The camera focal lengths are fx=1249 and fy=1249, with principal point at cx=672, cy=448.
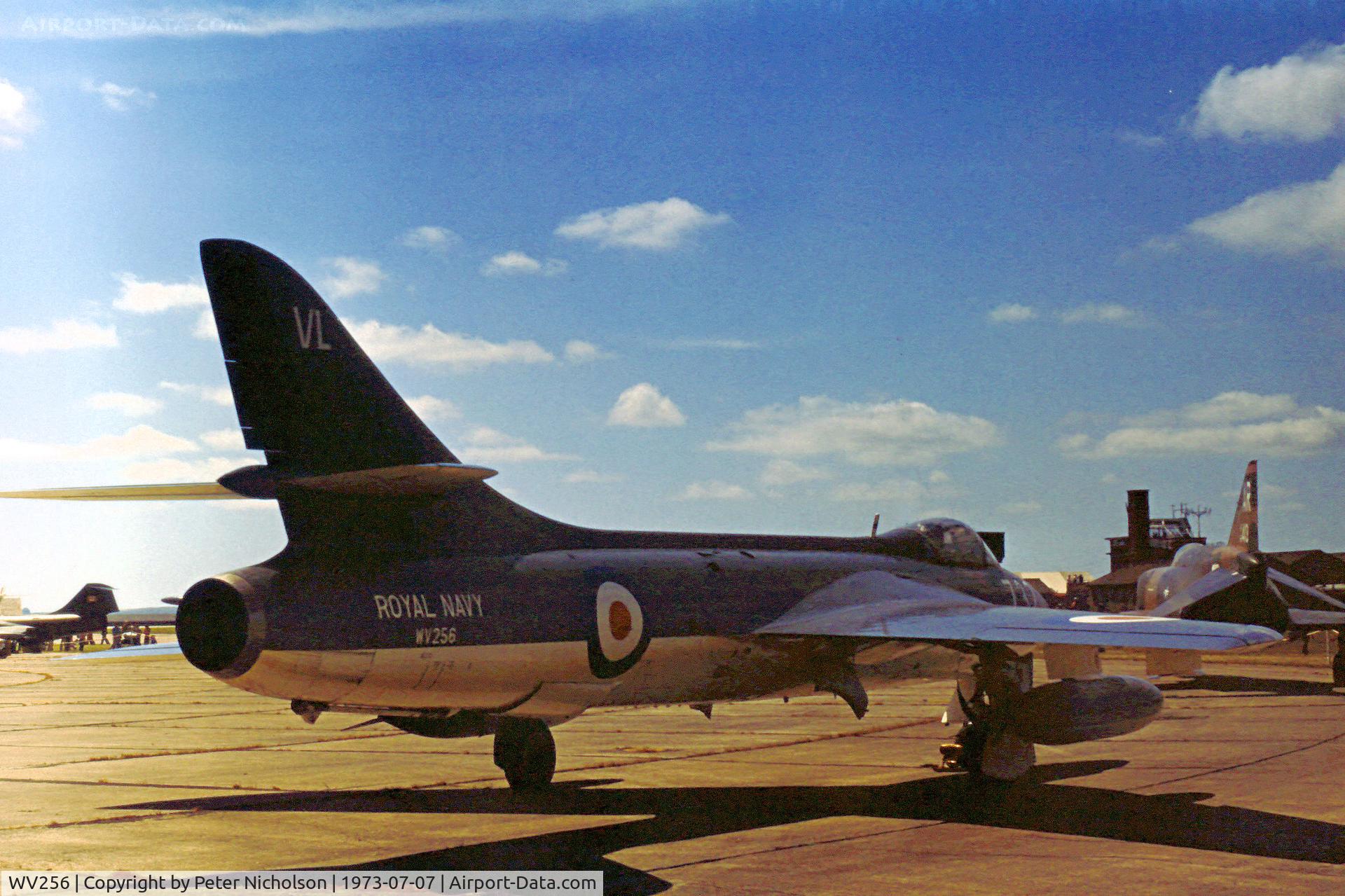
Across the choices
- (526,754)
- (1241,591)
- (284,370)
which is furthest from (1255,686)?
(284,370)

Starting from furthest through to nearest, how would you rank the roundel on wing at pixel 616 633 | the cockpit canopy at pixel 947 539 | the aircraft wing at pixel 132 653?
the cockpit canopy at pixel 947 539 < the aircraft wing at pixel 132 653 < the roundel on wing at pixel 616 633

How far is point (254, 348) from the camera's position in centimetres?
1148

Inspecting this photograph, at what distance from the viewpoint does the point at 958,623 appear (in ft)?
47.4

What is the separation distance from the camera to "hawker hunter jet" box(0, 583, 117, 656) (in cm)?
8025

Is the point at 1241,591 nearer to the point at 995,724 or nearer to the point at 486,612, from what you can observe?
the point at 995,724

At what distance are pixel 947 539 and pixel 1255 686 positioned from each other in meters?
20.2

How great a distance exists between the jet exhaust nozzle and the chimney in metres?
84.1

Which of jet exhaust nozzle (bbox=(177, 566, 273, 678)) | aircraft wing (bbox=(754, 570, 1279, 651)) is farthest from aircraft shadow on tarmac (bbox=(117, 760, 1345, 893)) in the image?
jet exhaust nozzle (bbox=(177, 566, 273, 678))

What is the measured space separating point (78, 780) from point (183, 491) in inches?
238

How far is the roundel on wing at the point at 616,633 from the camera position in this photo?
12656 millimetres

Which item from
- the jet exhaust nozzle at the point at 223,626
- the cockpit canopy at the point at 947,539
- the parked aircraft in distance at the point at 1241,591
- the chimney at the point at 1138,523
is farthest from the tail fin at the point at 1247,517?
the chimney at the point at 1138,523

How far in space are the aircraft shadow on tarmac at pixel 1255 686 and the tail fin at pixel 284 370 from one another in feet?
86.3

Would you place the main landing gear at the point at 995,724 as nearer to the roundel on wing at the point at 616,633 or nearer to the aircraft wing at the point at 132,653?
the roundel on wing at the point at 616,633

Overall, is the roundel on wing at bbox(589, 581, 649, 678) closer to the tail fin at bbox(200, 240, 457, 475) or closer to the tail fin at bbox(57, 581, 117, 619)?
the tail fin at bbox(200, 240, 457, 475)
